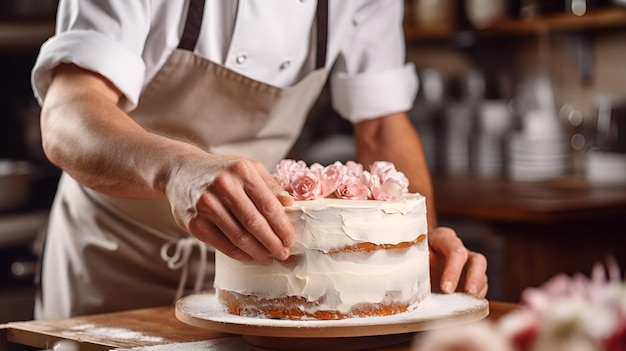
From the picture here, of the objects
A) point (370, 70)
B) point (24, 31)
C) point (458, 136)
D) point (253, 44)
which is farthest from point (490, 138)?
point (253, 44)

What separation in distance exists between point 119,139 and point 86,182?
138 mm

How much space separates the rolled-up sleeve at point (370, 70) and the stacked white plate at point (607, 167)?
1.68 m

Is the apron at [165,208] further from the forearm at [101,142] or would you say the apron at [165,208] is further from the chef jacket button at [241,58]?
the forearm at [101,142]

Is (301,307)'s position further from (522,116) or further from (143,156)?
(522,116)

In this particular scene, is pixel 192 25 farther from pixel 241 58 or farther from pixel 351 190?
pixel 351 190

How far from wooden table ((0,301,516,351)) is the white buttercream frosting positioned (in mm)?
87

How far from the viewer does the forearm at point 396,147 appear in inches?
80.9

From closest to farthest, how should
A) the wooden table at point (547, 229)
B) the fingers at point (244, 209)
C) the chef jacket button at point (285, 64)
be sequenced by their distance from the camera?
the fingers at point (244, 209)
the chef jacket button at point (285, 64)
the wooden table at point (547, 229)

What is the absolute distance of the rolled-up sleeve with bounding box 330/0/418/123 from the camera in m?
2.10

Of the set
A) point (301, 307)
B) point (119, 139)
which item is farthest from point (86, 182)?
point (301, 307)

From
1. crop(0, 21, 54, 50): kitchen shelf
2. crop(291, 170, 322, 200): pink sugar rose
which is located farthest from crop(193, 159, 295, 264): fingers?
crop(0, 21, 54, 50): kitchen shelf

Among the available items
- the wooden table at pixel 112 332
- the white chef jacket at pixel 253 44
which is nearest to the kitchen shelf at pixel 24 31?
the white chef jacket at pixel 253 44

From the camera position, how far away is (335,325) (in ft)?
4.15

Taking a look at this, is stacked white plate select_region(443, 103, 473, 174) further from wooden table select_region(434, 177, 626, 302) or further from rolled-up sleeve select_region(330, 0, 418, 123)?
rolled-up sleeve select_region(330, 0, 418, 123)
